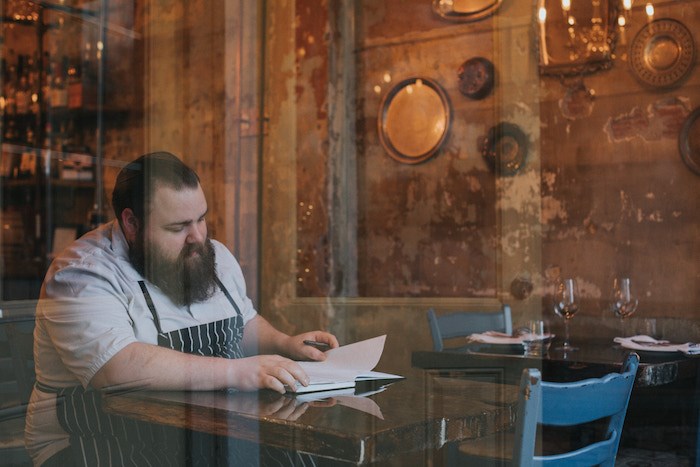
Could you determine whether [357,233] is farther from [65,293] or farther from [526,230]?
[65,293]

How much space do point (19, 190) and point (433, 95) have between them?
283 cm

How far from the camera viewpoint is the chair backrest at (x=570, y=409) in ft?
4.35

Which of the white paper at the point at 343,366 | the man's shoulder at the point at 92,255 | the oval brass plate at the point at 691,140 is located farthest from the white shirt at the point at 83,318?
the oval brass plate at the point at 691,140

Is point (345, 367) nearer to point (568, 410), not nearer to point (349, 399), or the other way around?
point (349, 399)

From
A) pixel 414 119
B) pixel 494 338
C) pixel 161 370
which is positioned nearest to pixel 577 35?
pixel 414 119

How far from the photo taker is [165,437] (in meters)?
1.31

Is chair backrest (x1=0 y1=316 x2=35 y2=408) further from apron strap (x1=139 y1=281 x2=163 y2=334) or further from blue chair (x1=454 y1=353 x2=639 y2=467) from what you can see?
blue chair (x1=454 y1=353 x2=639 y2=467)

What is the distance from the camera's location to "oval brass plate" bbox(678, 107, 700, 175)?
3346 mm

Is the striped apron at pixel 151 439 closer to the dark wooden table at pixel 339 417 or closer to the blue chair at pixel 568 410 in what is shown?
the dark wooden table at pixel 339 417

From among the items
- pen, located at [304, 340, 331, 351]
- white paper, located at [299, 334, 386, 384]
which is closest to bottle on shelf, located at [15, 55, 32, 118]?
white paper, located at [299, 334, 386, 384]

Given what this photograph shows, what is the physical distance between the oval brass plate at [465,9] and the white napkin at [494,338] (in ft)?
4.61

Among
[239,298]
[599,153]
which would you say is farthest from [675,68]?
[239,298]

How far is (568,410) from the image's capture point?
1.45 m

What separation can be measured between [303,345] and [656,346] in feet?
4.91
